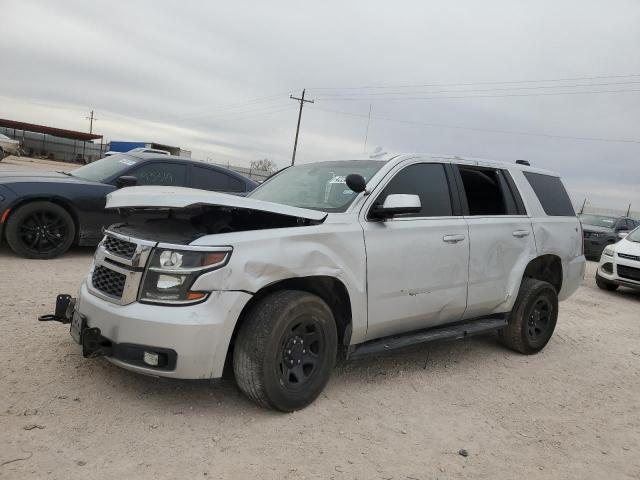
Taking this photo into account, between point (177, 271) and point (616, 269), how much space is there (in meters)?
9.55

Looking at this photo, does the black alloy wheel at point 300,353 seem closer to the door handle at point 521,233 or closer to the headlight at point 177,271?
the headlight at point 177,271

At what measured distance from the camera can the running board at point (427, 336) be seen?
12.1 ft

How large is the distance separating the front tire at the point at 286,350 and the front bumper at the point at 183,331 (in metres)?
0.14

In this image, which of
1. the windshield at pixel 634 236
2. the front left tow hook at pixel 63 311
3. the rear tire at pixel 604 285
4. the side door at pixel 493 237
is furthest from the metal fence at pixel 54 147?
the side door at pixel 493 237

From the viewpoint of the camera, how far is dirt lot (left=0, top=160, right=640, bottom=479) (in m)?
2.70

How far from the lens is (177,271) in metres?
2.92

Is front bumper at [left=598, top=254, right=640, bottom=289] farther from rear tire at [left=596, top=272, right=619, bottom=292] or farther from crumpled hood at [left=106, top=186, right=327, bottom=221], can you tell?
crumpled hood at [left=106, top=186, right=327, bottom=221]

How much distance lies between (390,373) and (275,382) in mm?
1417

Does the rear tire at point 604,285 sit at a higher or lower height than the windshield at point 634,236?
lower

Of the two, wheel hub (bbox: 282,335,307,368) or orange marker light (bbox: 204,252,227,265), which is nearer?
orange marker light (bbox: 204,252,227,265)

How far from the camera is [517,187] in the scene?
5090 millimetres

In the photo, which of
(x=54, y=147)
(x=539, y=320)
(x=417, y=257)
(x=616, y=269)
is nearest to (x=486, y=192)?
(x=417, y=257)

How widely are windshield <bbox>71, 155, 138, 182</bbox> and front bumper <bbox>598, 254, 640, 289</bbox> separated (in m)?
8.95

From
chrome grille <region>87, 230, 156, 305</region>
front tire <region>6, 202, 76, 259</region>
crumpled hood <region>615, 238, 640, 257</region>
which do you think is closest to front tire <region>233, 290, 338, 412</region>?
chrome grille <region>87, 230, 156, 305</region>
